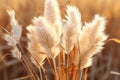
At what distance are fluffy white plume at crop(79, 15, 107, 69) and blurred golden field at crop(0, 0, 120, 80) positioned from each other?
62 centimetres

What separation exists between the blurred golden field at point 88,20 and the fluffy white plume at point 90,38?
0.62 meters

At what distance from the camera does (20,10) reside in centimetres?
257

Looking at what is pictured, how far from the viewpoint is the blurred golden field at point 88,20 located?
77.4 inches

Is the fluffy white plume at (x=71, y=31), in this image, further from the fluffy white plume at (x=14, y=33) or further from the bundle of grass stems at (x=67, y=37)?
the fluffy white plume at (x=14, y=33)

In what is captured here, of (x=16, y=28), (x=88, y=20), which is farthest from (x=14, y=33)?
(x=88, y=20)

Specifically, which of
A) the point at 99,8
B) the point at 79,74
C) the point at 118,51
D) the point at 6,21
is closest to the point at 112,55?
the point at 118,51

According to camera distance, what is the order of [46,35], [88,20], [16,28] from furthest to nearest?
[88,20] → [16,28] → [46,35]

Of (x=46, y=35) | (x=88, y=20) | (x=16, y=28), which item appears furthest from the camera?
(x=88, y=20)

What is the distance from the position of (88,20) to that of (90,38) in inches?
54.3

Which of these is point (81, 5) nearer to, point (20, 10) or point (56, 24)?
point (20, 10)

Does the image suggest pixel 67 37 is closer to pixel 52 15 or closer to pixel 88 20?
pixel 52 15

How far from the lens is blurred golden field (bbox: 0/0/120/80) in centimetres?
196

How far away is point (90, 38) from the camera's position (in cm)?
93

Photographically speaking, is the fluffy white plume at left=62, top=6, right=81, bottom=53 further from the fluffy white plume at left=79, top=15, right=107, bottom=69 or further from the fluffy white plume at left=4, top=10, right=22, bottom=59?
the fluffy white plume at left=4, top=10, right=22, bottom=59
